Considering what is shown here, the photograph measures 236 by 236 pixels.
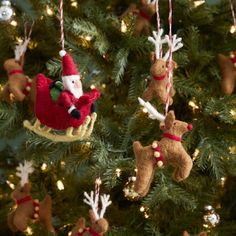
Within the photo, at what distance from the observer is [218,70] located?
38.8 inches

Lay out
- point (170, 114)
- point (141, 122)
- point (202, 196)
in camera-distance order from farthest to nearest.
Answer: point (202, 196) → point (141, 122) → point (170, 114)

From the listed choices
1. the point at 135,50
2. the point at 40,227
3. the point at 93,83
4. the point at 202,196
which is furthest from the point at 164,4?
the point at 40,227

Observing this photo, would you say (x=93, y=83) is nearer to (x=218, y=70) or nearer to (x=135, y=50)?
(x=135, y=50)

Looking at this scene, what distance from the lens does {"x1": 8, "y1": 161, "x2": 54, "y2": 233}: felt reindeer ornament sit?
1027mm

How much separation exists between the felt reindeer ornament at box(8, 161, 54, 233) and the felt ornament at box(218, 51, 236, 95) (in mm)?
448

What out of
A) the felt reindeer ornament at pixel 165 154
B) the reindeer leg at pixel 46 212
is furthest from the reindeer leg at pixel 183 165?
the reindeer leg at pixel 46 212

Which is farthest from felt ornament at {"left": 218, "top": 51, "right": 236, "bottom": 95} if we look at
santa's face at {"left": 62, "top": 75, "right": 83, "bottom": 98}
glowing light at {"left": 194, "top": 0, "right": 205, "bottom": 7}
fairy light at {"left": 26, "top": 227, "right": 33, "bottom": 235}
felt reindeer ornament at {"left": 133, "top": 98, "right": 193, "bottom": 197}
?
fairy light at {"left": 26, "top": 227, "right": 33, "bottom": 235}

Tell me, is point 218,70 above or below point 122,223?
above

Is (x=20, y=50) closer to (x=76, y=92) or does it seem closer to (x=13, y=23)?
(x=13, y=23)

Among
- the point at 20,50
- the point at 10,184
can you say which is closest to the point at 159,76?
the point at 20,50

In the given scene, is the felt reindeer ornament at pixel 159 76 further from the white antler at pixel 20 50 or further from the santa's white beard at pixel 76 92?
the white antler at pixel 20 50

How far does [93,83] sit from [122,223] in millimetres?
335

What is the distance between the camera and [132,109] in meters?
0.90

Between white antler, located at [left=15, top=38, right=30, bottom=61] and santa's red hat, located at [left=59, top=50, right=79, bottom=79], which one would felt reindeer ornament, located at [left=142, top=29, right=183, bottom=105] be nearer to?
santa's red hat, located at [left=59, top=50, right=79, bottom=79]
